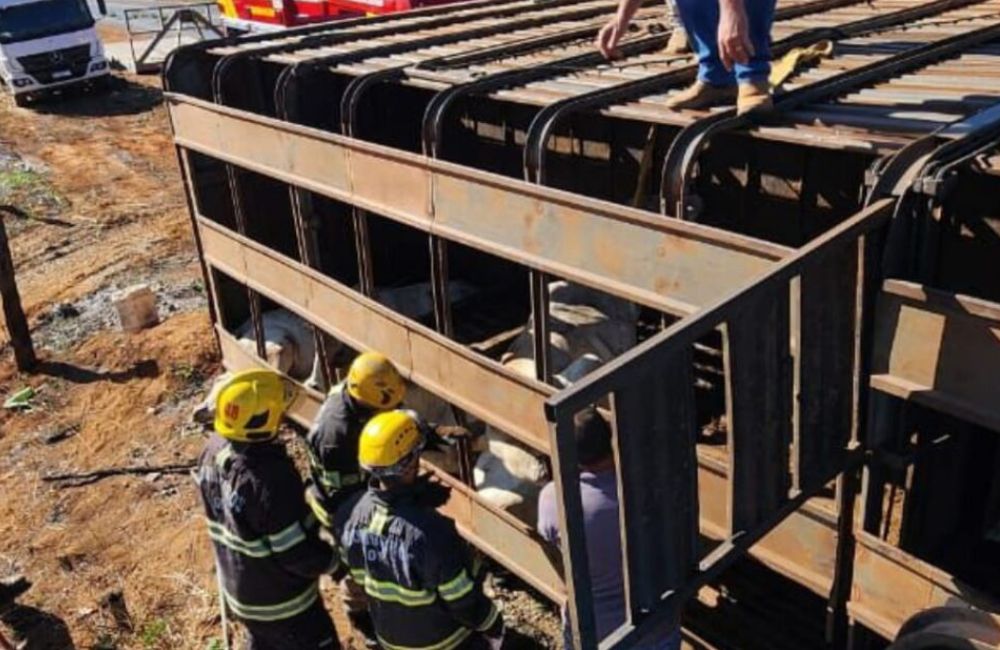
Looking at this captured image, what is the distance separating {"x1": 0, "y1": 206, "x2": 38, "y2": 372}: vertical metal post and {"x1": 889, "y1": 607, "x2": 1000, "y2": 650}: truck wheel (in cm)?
763

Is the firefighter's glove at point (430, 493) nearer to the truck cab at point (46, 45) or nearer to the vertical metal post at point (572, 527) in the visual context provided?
the vertical metal post at point (572, 527)

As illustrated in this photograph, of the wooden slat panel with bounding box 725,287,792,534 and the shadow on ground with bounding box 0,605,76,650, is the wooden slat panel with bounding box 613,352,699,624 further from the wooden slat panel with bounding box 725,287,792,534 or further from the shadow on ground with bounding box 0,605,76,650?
the shadow on ground with bounding box 0,605,76,650

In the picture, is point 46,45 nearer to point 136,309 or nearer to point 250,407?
point 136,309

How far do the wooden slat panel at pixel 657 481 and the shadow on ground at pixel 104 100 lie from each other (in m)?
17.8

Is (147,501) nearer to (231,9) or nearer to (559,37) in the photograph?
(559,37)

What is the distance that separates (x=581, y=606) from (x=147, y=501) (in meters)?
4.84

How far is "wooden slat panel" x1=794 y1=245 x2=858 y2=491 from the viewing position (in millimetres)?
2914

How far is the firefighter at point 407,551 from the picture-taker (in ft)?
12.0

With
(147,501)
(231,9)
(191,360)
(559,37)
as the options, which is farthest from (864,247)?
(231,9)

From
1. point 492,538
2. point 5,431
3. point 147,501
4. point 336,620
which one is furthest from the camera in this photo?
point 5,431

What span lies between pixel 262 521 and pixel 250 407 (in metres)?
0.50

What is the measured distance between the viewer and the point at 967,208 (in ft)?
10.3

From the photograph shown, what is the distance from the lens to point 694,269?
3.39 m

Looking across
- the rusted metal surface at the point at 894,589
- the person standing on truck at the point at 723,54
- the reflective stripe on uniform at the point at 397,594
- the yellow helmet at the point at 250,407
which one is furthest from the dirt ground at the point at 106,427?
the person standing on truck at the point at 723,54
